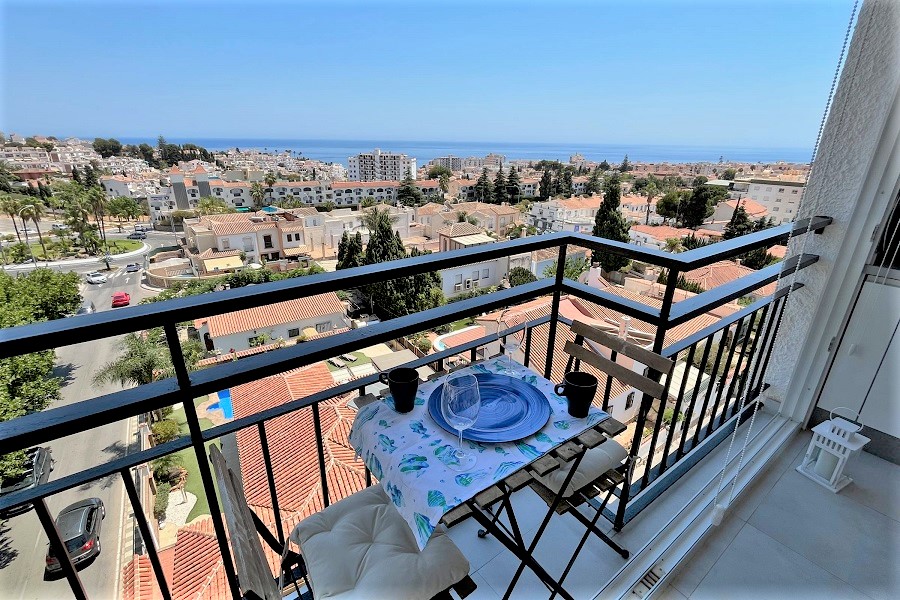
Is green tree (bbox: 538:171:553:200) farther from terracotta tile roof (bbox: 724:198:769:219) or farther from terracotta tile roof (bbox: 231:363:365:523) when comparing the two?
terracotta tile roof (bbox: 231:363:365:523)

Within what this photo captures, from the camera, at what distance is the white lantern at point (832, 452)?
1627 millimetres

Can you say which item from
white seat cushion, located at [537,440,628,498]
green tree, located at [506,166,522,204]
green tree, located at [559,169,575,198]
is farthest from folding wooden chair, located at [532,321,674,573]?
green tree, located at [559,169,575,198]

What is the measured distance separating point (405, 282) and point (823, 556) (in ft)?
54.5

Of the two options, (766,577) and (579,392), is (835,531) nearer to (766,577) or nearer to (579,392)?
(766,577)

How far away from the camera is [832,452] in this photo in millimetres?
1666

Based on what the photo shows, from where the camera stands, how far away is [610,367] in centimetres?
123

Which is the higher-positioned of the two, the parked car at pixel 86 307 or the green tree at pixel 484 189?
the green tree at pixel 484 189

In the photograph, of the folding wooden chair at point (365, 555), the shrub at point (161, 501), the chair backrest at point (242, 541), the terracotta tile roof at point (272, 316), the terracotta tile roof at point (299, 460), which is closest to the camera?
the chair backrest at point (242, 541)

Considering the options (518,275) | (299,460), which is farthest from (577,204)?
(299,460)

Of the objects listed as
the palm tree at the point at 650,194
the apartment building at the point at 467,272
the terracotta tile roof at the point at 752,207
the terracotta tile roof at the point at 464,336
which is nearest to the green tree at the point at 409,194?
the apartment building at the point at 467,272

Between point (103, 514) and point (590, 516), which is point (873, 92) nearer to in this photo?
point (590, 516)

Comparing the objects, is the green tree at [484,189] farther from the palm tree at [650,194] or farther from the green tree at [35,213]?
the green tree at [35,213]

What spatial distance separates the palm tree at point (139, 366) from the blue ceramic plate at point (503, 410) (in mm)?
13863

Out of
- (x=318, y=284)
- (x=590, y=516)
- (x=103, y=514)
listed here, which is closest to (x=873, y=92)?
(x=590, y=516)
